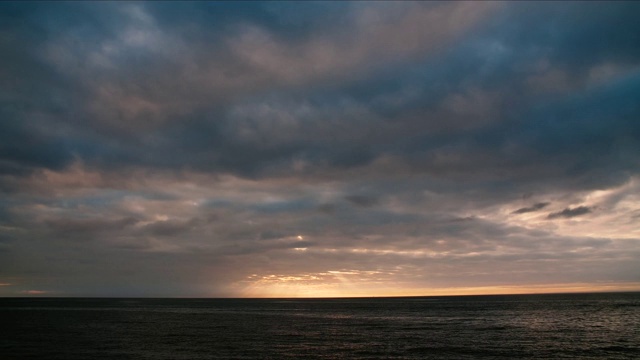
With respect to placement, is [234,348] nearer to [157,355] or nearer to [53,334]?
[157,355]

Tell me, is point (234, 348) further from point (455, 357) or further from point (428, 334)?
point (428, 334)

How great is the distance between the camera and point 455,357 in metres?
50.2

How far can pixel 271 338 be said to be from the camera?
2707 inches

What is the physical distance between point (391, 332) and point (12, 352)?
54.6 meters

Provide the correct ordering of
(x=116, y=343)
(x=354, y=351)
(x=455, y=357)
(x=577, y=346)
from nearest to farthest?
(x=455, y=357) < (x=354, y=351) < (x=577, y=346) < (x=116, y=343)

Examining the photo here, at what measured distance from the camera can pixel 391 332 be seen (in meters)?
77.6

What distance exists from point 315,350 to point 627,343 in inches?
1643

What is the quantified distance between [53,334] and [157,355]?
110 feet

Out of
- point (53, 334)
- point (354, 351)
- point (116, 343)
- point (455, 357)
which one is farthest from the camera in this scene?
point (53, 334)

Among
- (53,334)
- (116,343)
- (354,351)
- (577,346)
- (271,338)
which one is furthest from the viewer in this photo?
(53,334)

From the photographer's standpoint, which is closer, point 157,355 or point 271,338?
point 157,355

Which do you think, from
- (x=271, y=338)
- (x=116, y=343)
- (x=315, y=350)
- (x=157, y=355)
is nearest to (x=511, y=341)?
(x=315, y=350)

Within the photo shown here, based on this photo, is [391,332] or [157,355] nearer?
[157,355]

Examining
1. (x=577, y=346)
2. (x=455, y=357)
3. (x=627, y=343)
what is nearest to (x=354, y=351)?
(x=455, y=357)
